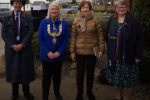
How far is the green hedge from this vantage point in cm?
398

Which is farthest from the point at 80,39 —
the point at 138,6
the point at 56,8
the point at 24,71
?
the point at 138,6

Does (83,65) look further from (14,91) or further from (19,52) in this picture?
(14,91)

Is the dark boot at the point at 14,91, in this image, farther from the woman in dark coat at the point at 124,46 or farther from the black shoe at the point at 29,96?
the woman in dark coat at the point at 124,46

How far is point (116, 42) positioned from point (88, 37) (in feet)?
1.64

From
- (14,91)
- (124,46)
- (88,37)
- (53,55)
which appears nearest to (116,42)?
(124,46)

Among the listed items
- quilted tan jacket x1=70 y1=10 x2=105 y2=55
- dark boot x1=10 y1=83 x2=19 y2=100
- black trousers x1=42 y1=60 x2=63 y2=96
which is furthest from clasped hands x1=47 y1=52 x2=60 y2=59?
dark boot x1=10 y1=83 x2=19 y2=100

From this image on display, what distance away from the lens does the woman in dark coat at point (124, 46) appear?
3.09 meters

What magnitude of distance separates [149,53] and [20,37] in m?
2.65

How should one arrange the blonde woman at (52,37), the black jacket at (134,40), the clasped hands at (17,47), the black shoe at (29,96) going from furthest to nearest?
the black shoe at (29,96) < the clasped hands at (17,47) < the blonde woman at (52,37) < the black jacket at (134,40)

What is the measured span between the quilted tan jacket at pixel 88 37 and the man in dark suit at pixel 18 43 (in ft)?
2.72

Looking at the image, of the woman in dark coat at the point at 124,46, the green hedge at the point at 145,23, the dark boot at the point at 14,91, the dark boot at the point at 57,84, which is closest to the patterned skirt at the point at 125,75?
the woman in dark coat at the point at 124,46

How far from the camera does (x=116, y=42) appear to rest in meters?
3.20

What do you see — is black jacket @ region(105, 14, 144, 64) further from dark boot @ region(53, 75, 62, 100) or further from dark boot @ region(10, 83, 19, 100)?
dark boot @ region(10, 83, 19, 100)

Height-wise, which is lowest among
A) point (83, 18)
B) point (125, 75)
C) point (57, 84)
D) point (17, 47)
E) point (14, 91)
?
point (14, 91)
